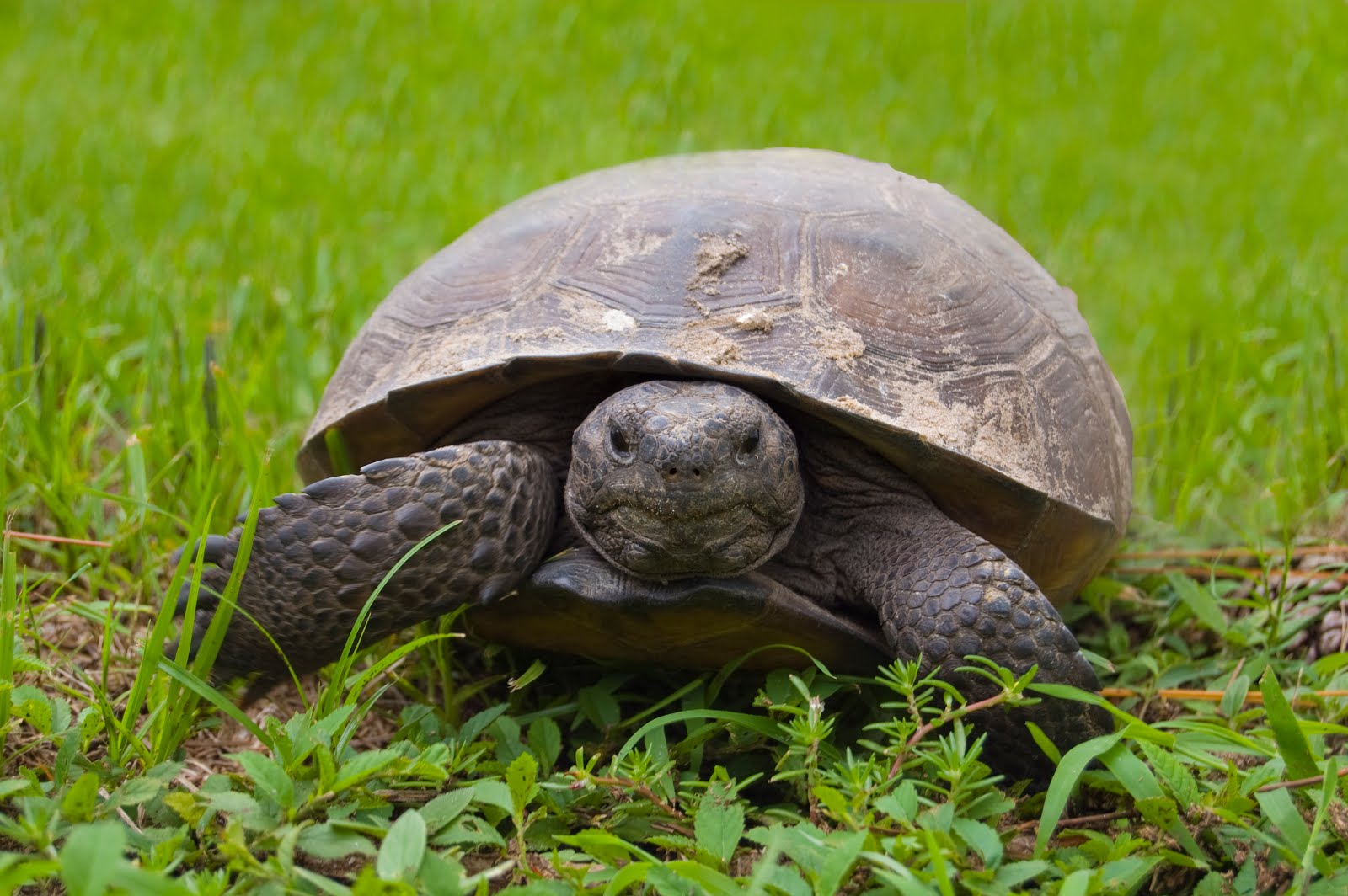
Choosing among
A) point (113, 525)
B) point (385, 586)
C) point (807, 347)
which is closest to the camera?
point (385, 586)

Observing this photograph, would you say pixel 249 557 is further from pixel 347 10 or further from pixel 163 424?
pixel 347 10

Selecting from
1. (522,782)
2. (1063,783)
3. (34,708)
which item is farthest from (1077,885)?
(34,708)

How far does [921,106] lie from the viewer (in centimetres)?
725

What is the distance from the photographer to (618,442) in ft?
7.26

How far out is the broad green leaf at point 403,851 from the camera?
1525 millimetres

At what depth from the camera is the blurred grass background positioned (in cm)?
340

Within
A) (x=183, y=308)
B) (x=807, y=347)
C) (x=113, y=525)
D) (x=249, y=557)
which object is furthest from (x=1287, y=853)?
(x=183, y=308)

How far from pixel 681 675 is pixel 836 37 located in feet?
22.0

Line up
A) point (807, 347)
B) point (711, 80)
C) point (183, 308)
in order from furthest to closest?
1. point (711, 80)
2. point (183, 308)
3. point (807, 347)

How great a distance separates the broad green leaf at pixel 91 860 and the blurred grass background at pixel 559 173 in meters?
1.15

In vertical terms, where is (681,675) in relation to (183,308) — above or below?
below

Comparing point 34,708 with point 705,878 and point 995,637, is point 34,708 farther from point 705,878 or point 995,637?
point 995,637

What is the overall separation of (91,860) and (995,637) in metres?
1.48

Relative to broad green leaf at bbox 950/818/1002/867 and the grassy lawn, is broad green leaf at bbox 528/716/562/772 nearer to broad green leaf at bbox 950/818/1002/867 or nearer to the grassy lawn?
the grassy lawn
